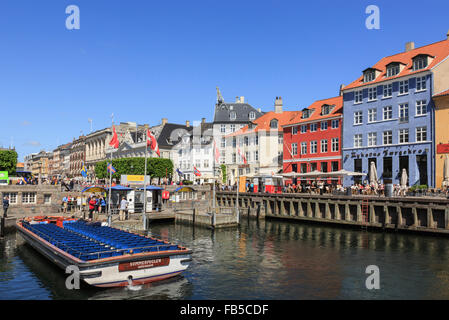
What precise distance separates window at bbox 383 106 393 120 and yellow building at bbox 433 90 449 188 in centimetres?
608

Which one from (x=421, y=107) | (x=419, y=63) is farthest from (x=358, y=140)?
(x=419, y=63)

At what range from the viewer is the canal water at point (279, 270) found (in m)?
17.3

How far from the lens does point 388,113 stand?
50938 mm

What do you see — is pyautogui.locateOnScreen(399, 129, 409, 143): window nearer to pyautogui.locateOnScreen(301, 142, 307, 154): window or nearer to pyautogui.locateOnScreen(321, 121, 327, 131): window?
pyautogui.locateOnScreen(321, 121, 327, 131): window

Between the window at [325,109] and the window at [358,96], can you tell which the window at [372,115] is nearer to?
the window at [358,96]

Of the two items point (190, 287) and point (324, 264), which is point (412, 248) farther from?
point (190, 287)

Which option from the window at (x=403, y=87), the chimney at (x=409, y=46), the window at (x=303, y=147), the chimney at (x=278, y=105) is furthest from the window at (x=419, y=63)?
the chimney at (x=278, y=105)

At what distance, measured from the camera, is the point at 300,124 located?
210 feet

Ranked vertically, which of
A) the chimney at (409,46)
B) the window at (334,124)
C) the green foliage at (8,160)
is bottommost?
the green foliage at (8,160)

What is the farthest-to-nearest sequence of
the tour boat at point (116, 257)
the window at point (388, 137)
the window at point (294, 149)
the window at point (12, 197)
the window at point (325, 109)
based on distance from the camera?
the window at point (294, 149) → the window at point (325, 109) → the window at point (388, 137) → the window at point (12, 197) → the tour boat at point (116, 257)

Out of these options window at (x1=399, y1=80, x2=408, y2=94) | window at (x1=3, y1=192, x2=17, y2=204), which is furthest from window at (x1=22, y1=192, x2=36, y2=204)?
window at (x1=399, y1=80, x2=408, y2=94)

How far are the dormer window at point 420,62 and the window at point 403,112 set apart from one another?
4721mm

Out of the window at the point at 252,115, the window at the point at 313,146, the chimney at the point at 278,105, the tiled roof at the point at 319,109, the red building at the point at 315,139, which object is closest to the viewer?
the red building at the point at 315,139
